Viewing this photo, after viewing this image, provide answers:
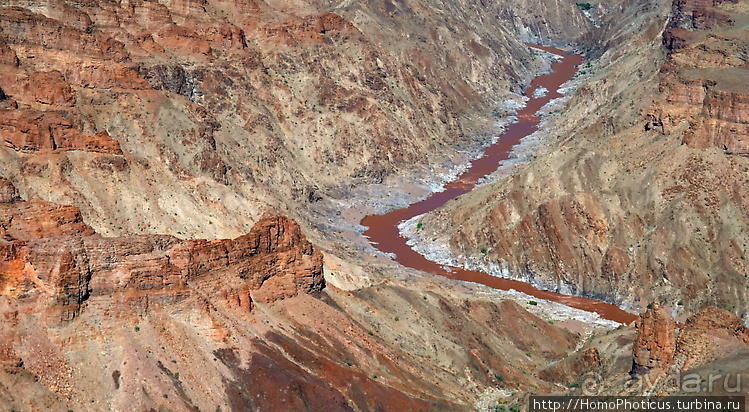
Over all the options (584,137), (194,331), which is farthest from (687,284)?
(194,331)

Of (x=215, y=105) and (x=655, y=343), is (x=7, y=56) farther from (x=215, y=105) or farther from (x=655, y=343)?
(x=655, y=343)

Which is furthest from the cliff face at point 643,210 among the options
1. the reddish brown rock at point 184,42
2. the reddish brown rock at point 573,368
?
the reddish brown rock at point 184,42

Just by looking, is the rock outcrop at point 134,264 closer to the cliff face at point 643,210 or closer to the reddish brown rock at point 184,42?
the cliff face at point 643,210

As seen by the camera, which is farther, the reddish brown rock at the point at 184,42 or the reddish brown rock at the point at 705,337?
the reddish brown rock at the point at 184,42

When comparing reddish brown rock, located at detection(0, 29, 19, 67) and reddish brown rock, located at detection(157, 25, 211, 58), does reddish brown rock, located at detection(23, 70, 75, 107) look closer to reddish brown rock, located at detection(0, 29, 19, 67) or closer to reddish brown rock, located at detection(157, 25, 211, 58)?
reddish brown rock, located at detection(0, 29, 19, 67)

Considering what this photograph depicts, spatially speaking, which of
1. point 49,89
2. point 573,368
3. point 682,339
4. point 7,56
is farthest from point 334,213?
point 682,339

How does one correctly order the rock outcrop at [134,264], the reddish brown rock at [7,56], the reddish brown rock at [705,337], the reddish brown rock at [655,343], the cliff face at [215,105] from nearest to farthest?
the reddish brown rock at [705,337]
the reddish brown rock at [655,343]
the rock outcrop at [134,264]
the cliff face at [215,105]
the reddish brown rock at [7,56]

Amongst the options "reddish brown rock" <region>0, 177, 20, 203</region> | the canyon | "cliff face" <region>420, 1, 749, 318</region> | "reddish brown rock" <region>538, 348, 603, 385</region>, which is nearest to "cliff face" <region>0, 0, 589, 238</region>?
the canyon
